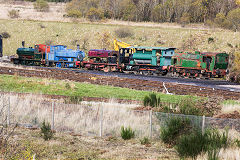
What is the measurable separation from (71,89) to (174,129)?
15.9m

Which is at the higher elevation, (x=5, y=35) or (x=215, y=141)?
(x=5, y=35)

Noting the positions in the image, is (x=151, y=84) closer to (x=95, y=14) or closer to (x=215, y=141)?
(x=215, y=141)

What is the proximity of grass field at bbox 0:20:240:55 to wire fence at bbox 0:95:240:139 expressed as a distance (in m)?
47.1

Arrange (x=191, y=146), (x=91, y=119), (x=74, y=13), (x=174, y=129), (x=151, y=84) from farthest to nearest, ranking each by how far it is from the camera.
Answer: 1. (x=74, y=13)
2. (x=151, y=84)
3. (x=91, y=119)
4. (x=174, y=129)
5. (x=191, y=146)

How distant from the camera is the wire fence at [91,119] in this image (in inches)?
645

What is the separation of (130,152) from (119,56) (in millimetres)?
30225

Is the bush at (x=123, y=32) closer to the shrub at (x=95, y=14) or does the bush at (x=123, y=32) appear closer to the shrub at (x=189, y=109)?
the shrub at (x=95, y=14)

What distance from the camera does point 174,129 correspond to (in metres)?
15.5

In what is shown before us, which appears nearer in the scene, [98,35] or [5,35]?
[98,35]

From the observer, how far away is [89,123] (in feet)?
58.9

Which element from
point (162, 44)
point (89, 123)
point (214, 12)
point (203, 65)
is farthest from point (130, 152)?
point (214, 12)

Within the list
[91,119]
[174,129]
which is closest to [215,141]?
[174,129]

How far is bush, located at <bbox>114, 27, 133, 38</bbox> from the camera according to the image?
75.0 metres

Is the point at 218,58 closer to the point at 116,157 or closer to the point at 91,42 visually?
the point at 116,157
